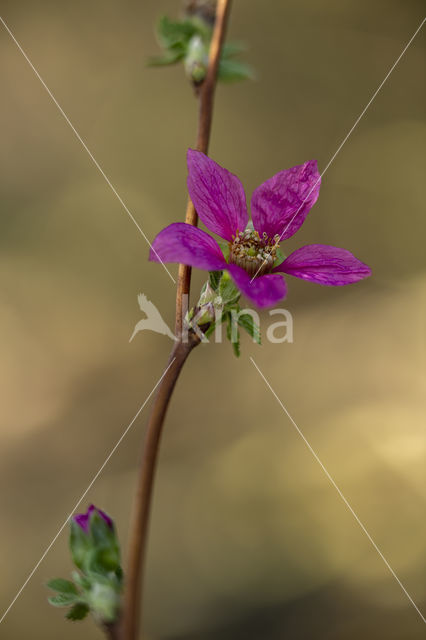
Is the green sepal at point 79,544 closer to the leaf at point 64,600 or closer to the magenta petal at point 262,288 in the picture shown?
the leaf at point 64,600

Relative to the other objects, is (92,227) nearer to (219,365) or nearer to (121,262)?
(121,262)

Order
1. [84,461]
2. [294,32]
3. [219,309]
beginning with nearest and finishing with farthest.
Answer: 1. [219,309]
2. [84,461]
3. [294,32]

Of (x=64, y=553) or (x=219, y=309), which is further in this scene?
(x=64, y=553)

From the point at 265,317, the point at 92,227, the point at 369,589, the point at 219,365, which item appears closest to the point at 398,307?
the point at 265,317

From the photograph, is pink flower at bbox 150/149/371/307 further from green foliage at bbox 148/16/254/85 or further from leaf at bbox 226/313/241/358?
green foliage at bbox 148/16/254/85

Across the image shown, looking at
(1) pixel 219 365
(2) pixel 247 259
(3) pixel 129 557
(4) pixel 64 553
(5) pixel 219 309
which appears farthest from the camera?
(1) pixel 219 365

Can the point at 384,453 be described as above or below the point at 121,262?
below
